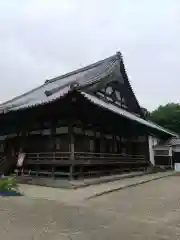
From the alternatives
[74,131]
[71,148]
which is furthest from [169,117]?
[71,148]

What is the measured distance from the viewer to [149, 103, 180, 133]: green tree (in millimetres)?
41438

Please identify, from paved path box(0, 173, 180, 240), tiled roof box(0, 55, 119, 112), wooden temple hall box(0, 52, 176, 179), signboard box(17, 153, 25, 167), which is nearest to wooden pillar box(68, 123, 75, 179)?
wooden temple hall box(0, 52, 176, 179)

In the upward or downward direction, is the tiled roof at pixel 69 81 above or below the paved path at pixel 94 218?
above

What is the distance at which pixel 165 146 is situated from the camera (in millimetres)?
29781

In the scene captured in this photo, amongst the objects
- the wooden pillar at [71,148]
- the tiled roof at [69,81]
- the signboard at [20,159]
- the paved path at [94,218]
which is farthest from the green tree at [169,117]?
the paved path at [94,218]

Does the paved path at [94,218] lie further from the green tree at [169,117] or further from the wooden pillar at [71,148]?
the green tree at [169,117]

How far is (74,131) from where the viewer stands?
16000mm

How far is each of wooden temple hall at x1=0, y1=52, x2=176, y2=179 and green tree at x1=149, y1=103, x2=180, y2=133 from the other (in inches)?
787

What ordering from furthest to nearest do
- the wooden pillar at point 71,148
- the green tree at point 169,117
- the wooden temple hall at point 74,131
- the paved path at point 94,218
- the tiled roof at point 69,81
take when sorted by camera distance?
the green tree at point 169,117
the tiled roof at point 69,81
the wooden temple hall at point 74,131
the wooden pillar at point 71,148
the paved path at point 94,218

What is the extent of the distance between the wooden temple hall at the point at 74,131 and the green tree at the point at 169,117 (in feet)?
65.6

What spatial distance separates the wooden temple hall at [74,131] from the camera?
14898 millimetres

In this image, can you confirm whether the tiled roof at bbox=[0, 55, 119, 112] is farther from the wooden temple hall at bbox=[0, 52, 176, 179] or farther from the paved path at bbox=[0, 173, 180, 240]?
the paved path at bbox=[0, 173, 180, 240]

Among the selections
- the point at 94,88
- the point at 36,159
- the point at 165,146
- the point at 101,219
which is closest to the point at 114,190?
the point at 101,219

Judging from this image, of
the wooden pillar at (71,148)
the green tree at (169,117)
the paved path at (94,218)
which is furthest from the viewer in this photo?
the green tree at (169,117)
